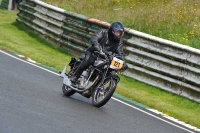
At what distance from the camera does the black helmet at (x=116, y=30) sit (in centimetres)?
1250

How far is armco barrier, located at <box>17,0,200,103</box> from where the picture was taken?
1508cm

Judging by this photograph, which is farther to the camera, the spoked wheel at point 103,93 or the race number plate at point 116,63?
the race number plate at point 116,63

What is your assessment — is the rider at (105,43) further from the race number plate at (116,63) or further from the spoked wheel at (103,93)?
the spoked wheel at (103,93)

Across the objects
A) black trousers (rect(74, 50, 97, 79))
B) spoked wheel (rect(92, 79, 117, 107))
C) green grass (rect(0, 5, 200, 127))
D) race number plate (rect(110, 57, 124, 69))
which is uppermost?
race number plate (rect(110, 57, 124, 69))

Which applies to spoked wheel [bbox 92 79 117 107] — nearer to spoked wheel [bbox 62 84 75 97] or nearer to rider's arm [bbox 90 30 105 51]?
rider's arm [bbox 90 30 105 51]

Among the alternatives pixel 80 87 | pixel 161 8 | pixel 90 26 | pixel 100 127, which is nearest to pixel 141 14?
pixel 161 8

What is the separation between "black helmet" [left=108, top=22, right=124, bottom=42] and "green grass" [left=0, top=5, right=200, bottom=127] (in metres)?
1.92

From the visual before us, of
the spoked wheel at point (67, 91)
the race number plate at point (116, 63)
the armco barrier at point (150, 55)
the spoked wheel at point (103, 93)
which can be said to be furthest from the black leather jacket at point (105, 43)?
the armco barrier at point (150, 55)

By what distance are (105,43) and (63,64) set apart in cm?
531

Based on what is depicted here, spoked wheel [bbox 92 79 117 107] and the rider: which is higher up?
the rider

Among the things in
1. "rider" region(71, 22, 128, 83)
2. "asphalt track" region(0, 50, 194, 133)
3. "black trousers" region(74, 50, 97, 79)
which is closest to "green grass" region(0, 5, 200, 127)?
"asphalt track" region(0, 50, 194, 133)

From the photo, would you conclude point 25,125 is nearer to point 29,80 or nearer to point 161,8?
point 29,80

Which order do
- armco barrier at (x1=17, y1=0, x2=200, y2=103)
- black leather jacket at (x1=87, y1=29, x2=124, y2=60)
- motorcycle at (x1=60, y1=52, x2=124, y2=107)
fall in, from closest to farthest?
motorcycle at (x1=60, y1=52, x2=124, y2=107), black leather jacket at (x1=87, y1=29, x2=124, y2=60), armco barrier at (x1=17, y1=0, x2=200, y2=103)

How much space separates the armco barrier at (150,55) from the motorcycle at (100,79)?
2924 millimetres
